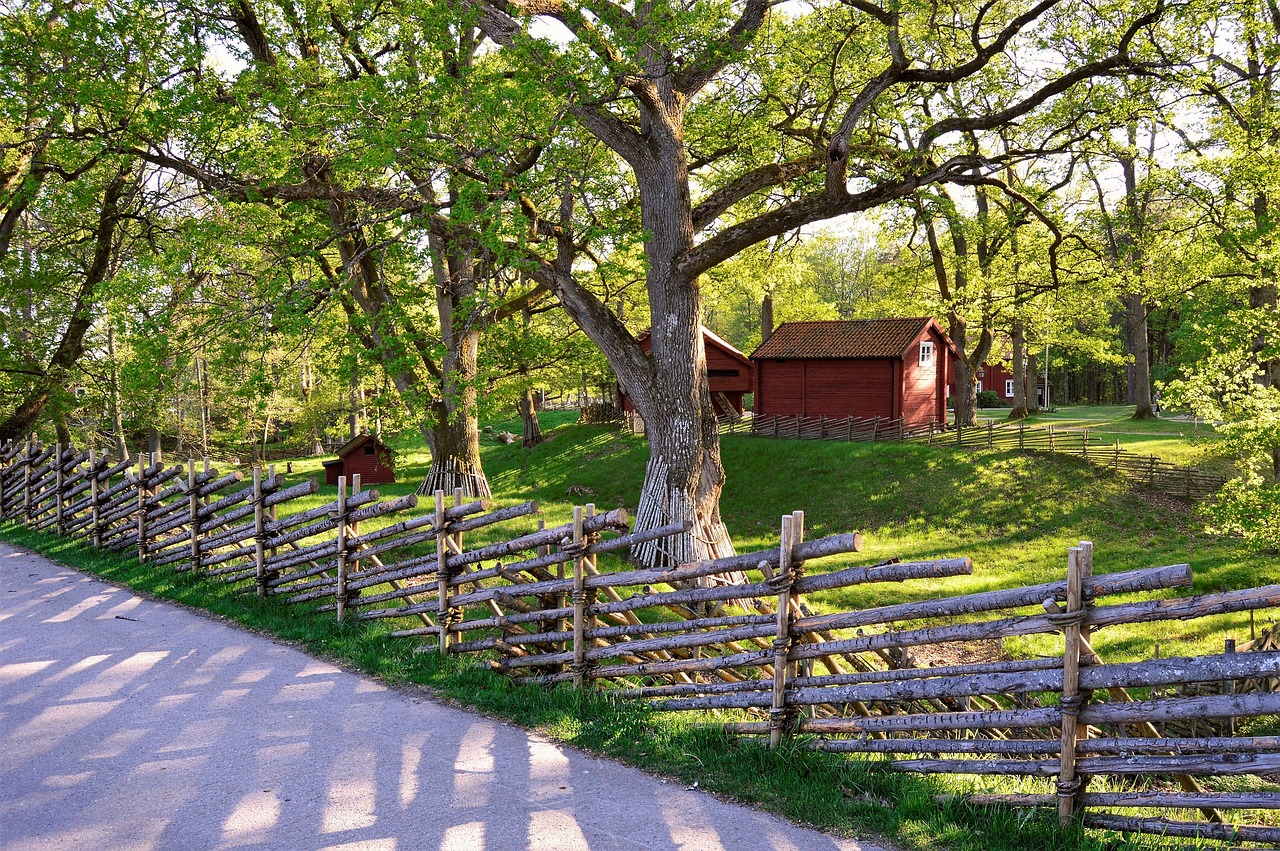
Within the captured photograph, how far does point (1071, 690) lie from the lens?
4.81 m

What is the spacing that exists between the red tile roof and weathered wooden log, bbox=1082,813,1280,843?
28.2 metres

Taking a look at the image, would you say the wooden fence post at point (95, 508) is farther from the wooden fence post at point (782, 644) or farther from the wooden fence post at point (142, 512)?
the wooden fence post at point (782, 644)

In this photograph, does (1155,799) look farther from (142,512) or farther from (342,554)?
(142,512)

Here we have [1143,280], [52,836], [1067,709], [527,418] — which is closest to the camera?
[1067,709]

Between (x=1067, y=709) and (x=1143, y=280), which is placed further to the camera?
(x=1143, y=280)

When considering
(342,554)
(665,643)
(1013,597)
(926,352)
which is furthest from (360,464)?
(1013,597)

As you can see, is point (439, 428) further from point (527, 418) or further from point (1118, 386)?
point (1118, 386)

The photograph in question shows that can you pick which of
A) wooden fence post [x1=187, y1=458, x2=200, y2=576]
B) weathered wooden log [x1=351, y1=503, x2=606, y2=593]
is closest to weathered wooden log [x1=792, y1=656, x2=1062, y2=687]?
weathered wooden log [x1=351, y1=503, x2=606, y2=593]

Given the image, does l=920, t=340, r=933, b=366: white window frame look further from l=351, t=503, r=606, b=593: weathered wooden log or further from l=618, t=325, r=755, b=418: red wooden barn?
l=351, t=503, r=606, b=593: weathered wooden log

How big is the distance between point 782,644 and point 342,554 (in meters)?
5.63

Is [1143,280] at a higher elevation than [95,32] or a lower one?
lower

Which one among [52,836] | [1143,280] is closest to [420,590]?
[52,836]

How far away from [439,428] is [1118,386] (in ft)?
187

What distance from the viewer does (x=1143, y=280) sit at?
20.8m
